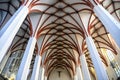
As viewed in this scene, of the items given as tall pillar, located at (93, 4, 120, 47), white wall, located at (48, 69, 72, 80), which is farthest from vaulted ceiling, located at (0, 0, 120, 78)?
white wall, located at (48, 69, 72, 80)

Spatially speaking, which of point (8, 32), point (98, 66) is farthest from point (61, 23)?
point (8, 32)

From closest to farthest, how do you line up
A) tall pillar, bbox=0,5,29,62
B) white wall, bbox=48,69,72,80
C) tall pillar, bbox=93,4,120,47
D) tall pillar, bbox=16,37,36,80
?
tall pillar, bbox=0,5,29,62, tall pillar, bbox=93,4,120,47, tall pillar, bbox=16,37,36,80, white wall, bbox=48,69,72,80

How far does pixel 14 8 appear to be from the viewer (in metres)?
17.9

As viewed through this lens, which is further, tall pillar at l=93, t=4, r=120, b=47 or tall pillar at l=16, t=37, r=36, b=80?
tall pillar at l=16, t=37, r=36, b=80

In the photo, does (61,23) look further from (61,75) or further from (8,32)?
(61,75)

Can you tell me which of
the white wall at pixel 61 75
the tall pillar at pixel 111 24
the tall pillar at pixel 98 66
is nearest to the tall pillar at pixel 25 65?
the tall pillar at pixel 98 66

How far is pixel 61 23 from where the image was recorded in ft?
69.1

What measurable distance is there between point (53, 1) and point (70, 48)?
35.6ft

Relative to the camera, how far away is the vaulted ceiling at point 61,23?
694 inches

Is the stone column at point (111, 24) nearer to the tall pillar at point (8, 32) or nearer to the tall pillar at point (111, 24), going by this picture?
the tall pillar at point (111, 24)

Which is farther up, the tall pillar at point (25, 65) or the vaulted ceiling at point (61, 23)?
the vaulted ceiling at point (61, 23)

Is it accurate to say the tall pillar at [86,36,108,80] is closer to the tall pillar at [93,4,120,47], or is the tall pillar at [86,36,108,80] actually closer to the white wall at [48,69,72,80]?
the tall pillar at [93,4,120,47]

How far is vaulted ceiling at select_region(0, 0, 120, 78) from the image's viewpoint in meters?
17.6

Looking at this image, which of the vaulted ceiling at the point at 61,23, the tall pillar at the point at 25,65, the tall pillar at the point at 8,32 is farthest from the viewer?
the vaulted ceiling at the point at 61,23
